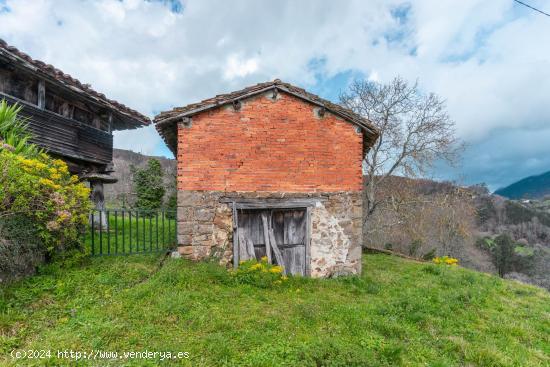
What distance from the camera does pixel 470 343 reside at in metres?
4.19

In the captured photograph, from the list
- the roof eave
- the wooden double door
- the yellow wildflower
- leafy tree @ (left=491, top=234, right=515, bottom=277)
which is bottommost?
leafy tree @ (left=491, top=234, right=515, bottom=277)

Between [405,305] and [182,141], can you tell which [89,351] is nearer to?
[182,141]

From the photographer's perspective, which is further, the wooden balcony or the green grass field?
the wooden balcony

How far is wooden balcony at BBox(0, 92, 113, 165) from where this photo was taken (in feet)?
24.7

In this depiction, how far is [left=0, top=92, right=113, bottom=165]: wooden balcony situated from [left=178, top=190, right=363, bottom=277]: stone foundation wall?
420 centimetres

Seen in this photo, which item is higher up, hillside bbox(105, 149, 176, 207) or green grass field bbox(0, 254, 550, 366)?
hillside bbox(105, 149, 176, 207)

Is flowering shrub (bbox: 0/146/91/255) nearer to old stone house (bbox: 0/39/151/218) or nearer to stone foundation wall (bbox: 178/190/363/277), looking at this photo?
stone foundation wall (bbox: 178/190/363/277)

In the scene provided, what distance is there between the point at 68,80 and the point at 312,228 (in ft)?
27.8

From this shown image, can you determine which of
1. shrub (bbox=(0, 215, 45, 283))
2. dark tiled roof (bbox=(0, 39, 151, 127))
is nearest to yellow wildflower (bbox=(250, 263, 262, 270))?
shrub (bbox=(0, 215, 45, 283))

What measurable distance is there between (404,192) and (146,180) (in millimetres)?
15400

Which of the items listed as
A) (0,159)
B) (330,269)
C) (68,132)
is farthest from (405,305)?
(68,132)

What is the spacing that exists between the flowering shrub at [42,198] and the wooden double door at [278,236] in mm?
3475

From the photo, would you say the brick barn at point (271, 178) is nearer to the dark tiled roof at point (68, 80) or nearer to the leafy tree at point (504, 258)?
the dark tiled roof at point (68, 80)

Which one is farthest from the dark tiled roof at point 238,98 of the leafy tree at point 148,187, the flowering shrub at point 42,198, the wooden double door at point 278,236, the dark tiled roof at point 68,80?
the leafy tree at point 148,187
